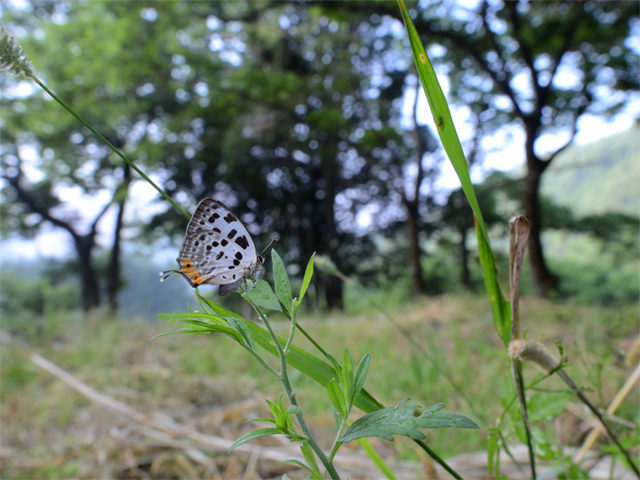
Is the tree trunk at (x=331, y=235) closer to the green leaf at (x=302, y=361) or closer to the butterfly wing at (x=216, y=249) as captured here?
the butterfly wing at (x=216, y=249)

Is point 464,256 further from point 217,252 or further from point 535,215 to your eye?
point 217,252

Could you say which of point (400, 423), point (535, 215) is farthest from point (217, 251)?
point (535, 215)

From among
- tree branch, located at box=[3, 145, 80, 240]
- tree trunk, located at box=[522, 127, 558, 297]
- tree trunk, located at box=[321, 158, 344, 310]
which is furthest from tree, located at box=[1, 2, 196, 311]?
tree trunk, located at box=[522, 127, 558, 297]

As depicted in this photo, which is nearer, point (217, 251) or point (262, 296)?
point (262, 296)

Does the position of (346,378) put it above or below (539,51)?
below

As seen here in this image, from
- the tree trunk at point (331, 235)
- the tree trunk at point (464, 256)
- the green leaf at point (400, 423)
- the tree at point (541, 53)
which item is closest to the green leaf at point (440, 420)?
the green leaf at point (400, 423)

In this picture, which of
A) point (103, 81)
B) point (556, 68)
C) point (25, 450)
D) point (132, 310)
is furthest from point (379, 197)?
point (25, 450)
